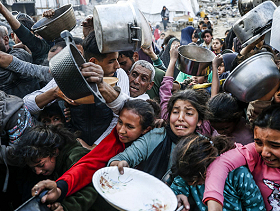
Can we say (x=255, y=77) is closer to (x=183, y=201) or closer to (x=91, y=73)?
(x=183, y=201)

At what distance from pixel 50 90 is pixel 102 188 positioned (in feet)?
3.21

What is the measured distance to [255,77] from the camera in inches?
70.7

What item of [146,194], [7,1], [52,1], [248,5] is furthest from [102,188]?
[52,1]

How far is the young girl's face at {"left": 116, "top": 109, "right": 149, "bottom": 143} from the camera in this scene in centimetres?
190

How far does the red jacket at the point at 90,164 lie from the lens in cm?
169

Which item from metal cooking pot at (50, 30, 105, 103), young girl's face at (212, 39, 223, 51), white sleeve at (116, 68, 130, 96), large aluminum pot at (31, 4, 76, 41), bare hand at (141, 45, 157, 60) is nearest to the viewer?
metal cooking pot at (50, 30, 105, 103)

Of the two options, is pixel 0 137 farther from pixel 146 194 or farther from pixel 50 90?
pixel 146 194

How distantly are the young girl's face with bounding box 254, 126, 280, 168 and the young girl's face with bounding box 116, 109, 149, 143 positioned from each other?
2.72 ft

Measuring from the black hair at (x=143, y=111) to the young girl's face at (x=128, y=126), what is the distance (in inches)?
1.1

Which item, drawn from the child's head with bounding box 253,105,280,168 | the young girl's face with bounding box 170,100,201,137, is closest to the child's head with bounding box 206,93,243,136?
the young girl's face with bounding box 170,100,201,137

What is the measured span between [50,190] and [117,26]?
3.73 feet

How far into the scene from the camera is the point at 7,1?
1198 cm

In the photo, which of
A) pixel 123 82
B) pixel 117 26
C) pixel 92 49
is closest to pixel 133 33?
pixel 117 26

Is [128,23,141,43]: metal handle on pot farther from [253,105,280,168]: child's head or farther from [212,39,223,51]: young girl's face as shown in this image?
[212,39,223,51]: young girl's face
